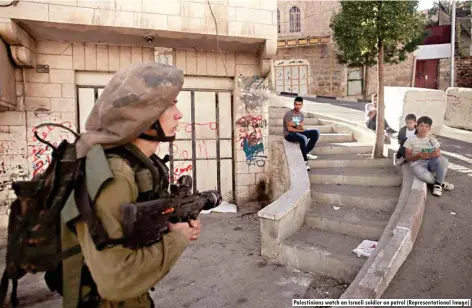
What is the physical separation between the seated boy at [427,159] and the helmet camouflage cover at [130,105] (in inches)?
181

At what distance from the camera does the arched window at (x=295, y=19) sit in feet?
85.6

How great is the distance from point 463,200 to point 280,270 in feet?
9.04

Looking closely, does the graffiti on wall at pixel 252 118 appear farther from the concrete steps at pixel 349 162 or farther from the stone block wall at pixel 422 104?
the stone block wall at pixel 422 104

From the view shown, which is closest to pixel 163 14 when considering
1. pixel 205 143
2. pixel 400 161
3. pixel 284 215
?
pixel 205 143

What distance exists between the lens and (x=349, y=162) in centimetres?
647

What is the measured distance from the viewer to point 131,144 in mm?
1501

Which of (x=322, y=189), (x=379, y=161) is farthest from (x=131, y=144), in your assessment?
(x=379, y=161)

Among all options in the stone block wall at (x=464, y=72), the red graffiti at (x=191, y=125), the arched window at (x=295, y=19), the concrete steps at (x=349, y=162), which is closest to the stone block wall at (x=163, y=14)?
the red graffiti at (x=191, y=125)

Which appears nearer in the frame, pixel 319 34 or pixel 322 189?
pixel 322 189

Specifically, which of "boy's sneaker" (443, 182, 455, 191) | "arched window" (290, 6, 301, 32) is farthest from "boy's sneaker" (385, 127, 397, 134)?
"arched window" (290, 6, 301, 32)

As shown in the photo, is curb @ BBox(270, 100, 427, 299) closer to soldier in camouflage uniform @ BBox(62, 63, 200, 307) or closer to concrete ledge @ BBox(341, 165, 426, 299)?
concrete ledge @ BBox(341, 165, 426, 299)

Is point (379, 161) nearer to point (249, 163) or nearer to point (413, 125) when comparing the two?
point (413, 125)

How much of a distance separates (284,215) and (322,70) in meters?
20.9
